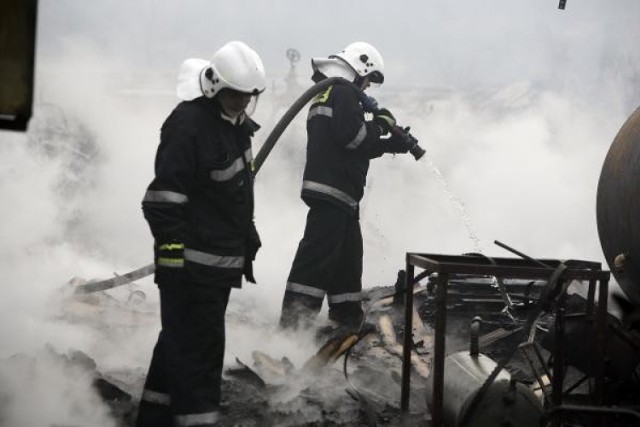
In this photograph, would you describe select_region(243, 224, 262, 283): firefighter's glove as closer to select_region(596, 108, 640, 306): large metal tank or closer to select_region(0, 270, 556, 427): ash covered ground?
select_region(0, 270, 556, 427): ash covered ground

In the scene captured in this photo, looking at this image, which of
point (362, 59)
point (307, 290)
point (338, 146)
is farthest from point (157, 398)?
point (362, 59)

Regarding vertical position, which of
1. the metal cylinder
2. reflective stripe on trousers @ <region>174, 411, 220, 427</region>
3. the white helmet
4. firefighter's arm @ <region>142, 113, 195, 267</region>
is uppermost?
the white helmet

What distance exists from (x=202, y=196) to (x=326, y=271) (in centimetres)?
193

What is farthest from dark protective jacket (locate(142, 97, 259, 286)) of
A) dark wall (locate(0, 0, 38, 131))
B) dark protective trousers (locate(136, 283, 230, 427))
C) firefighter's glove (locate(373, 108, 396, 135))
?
firefighter's glove (locate(373, 108, 396, 135))

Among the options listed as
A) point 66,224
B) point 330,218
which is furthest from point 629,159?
point 66,224

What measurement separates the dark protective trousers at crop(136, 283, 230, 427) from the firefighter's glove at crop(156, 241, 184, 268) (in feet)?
→ 0.43

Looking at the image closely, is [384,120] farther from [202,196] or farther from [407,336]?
[202,196]

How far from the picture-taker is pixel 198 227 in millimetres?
3467

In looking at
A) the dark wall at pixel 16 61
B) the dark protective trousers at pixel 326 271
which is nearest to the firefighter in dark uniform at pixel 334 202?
the dark protective trousers at pixel 326 271

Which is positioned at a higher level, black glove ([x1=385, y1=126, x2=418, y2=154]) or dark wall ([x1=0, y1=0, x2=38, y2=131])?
black glove ([x1=385, y1=126, x2=418, y2=154])

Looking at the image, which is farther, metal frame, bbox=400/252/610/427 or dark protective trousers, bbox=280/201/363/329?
dark protective trousers, bbox=280/201/363/329

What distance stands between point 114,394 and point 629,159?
311cm

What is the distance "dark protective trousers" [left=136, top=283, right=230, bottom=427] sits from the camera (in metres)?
3.35

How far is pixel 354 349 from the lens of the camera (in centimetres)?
529
